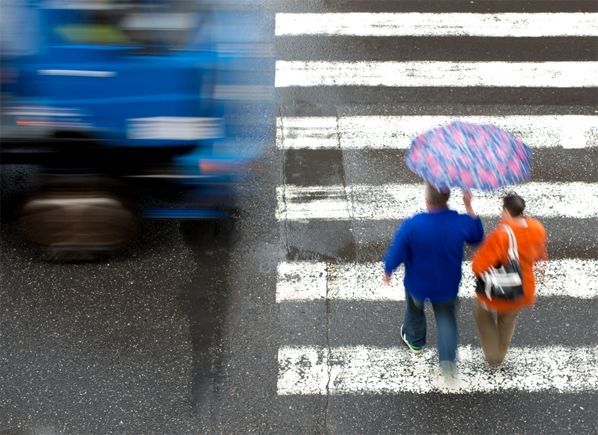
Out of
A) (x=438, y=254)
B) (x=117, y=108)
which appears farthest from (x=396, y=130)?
(x=438, y=254)

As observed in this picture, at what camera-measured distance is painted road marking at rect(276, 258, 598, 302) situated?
630 centimetres

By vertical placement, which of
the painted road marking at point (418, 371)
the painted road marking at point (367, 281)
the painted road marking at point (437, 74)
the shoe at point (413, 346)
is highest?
the painted road marking at point (437, 74)

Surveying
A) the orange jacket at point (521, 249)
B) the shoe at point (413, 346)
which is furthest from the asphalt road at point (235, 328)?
the orange jacket at point (521, 249)

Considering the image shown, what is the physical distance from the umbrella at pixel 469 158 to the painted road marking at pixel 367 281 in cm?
185

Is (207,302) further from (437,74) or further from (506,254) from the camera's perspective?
(437,74)

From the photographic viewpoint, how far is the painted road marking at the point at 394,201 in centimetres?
705

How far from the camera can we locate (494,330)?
18.0ft

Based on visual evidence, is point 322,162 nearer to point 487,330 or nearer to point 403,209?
point 403,209

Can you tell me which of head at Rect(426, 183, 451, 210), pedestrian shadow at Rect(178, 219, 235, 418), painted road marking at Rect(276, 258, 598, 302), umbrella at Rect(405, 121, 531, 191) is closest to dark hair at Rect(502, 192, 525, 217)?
umbrella at Rect(405, 121, 531, 191)

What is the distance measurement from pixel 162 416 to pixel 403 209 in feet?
9.60

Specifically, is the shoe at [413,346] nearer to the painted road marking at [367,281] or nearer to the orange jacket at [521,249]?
the painted road marking at [367,281]

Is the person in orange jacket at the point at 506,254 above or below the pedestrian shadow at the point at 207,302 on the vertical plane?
above

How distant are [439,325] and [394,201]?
204cm

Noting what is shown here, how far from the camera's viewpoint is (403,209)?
7.10 metres
